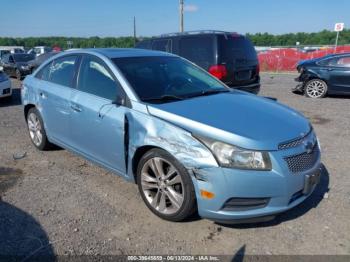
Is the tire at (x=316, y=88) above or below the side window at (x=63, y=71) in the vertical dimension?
below

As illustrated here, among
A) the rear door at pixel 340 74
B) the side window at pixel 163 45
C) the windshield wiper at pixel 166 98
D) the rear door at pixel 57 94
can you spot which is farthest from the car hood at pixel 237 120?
the rear door at pixel 340 74

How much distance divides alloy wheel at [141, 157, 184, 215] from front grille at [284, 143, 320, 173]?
3.20ft

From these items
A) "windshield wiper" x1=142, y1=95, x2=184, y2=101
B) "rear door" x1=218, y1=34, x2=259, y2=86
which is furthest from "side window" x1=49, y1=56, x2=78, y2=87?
"rear door" x1=218, y1=34, x2=259, y2=86

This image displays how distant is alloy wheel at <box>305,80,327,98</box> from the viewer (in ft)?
36.5

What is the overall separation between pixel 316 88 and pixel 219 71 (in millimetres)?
5439

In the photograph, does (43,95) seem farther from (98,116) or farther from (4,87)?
(4,87)

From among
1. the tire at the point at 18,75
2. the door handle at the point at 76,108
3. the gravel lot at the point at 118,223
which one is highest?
the door handle at the point at 76,108

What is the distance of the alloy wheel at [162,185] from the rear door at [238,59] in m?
4.31

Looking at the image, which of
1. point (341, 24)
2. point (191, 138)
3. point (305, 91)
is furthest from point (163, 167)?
point (341, 24)

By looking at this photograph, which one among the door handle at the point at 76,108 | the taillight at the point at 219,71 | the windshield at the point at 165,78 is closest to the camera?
the windshield at the point at 165,78

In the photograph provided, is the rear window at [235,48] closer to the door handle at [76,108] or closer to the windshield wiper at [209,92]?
the windshield wiper at [209,92]

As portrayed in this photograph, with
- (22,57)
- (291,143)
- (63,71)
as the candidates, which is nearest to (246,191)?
(291,143)

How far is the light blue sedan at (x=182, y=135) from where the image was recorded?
2.92m

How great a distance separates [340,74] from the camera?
35.3 ft
